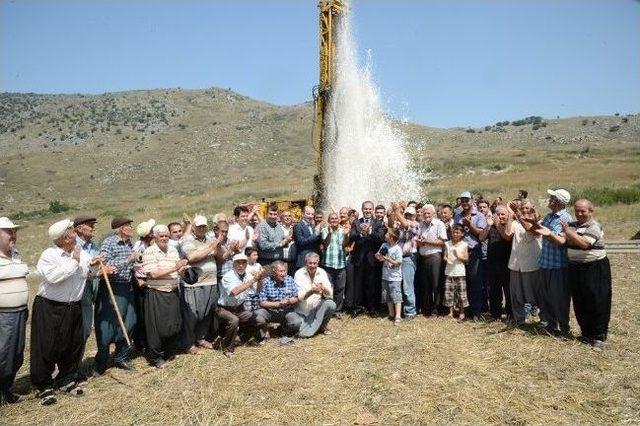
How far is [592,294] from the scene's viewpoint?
633 centimetres

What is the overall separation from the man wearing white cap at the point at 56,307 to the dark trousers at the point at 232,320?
194cm

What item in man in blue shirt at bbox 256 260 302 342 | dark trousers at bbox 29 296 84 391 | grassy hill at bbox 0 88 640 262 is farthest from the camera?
grassy hill at bbox 0 88 640 262

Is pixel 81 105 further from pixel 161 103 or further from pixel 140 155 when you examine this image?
pixel 140 155

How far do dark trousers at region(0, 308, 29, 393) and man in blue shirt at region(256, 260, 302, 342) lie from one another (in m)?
2.93

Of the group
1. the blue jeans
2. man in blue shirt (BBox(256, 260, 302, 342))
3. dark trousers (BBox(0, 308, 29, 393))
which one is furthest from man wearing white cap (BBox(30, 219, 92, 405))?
the blue jeans

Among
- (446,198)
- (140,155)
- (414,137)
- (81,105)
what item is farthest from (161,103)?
(446,198)

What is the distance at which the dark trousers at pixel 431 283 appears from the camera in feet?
26.7

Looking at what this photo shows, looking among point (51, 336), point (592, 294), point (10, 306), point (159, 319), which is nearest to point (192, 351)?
point (159, 319)

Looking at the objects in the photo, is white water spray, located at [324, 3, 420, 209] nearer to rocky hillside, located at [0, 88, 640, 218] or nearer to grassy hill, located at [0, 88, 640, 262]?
grassy hill, located at [0, 88, 640, 262]

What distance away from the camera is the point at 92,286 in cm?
655

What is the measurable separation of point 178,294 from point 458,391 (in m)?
3.71

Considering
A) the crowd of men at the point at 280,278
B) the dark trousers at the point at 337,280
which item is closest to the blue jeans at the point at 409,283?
the crowd of men at the point at 280,278

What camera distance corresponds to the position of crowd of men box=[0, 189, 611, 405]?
5492 mm

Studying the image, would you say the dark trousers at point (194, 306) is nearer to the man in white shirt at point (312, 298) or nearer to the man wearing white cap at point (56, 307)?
the man in white shirt at point (312, 298)
